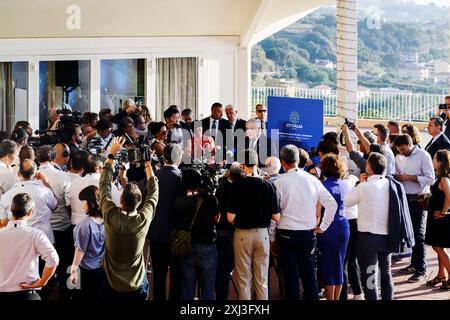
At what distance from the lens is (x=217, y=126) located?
10.3 meters

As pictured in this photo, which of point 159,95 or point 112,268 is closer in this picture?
point 112,268

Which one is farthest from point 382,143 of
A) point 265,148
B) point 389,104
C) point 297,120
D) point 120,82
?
point 389,104

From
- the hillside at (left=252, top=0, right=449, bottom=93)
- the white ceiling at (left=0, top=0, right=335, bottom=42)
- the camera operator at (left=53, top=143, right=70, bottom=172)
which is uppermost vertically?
the hillside at (left=252, top=0, right=449, bottom=93)

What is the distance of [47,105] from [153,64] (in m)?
2.49

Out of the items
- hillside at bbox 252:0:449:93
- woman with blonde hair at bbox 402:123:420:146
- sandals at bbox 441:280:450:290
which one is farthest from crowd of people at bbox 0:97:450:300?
hillside at bbox 252:0:449:93

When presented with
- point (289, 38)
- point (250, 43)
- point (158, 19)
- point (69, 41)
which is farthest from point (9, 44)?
point (289, 38)

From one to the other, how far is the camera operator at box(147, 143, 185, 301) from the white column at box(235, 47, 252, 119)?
28.6 feet

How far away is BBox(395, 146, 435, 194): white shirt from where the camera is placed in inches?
297

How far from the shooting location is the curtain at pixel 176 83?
14523 mm

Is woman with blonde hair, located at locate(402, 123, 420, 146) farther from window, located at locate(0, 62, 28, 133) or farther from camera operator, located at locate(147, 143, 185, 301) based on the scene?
window, located at locate(0, 62, 28, 133)

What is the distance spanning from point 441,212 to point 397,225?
1.30m

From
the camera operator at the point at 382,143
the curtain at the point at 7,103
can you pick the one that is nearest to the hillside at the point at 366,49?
the curtain at the point at 7,103

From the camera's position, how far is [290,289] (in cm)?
593

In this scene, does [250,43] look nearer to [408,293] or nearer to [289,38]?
[408,293]
